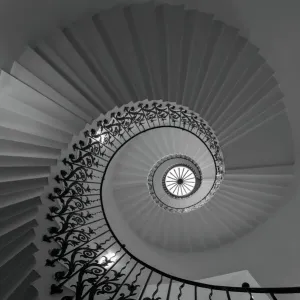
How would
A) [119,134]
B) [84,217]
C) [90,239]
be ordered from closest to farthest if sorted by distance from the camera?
[84,217], [90,239], [119,134]

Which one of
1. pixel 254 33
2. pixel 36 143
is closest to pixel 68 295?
pixel 36 143

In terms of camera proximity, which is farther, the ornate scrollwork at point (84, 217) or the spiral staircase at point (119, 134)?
the ornate scrollwork at point (84, 217)

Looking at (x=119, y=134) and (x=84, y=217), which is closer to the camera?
(x=84, y=217)

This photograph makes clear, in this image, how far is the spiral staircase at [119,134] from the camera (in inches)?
152

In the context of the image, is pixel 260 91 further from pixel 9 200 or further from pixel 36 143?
pixel 9 200

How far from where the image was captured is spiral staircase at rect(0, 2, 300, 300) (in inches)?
152

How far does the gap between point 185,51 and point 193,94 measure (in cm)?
103

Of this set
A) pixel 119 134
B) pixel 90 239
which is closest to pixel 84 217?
pixel 90 239

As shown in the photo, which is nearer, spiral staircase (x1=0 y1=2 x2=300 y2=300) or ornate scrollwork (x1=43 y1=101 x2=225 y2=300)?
spiral staircase (x1=0 y1=2 x2=300 y2=300)

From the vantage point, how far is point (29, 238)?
387cm

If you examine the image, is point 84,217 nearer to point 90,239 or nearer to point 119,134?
point 90,239

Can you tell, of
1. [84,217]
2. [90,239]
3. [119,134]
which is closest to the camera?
[84,217]

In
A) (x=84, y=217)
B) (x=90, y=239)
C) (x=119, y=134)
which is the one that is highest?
(x=119, y=134)

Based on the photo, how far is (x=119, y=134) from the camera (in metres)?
5.88
